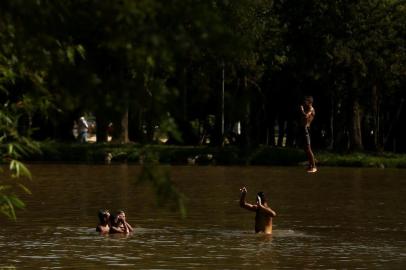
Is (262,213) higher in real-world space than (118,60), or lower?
lower

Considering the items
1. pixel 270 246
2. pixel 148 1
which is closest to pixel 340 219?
Answer: pixel 270 246

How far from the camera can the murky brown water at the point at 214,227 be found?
27906mm

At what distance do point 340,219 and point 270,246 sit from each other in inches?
333

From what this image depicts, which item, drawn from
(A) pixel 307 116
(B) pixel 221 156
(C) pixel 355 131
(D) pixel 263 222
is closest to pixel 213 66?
(A) pixel 307 116

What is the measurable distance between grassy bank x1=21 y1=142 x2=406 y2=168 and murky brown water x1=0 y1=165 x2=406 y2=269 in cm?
1139

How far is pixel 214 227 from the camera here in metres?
36.0

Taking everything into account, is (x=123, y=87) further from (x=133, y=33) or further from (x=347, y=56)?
(x=347, y=56)

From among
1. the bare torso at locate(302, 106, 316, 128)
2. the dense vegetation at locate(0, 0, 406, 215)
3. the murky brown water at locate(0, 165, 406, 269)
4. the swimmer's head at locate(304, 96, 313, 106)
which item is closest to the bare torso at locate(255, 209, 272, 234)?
the murky brown water at locate(0, 165, 406, 269)

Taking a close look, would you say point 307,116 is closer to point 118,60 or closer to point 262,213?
point 262,213

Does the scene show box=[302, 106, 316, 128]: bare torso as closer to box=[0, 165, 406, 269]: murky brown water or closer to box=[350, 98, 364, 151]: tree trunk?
box=[0, 165, 406, 269]: murky brown water

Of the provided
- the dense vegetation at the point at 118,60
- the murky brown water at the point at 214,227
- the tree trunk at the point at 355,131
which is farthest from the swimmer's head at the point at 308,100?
the tree trunk at the point at 355,131

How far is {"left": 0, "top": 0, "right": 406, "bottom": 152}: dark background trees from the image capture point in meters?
10.2

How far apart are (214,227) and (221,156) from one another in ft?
123

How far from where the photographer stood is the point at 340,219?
39.2m
